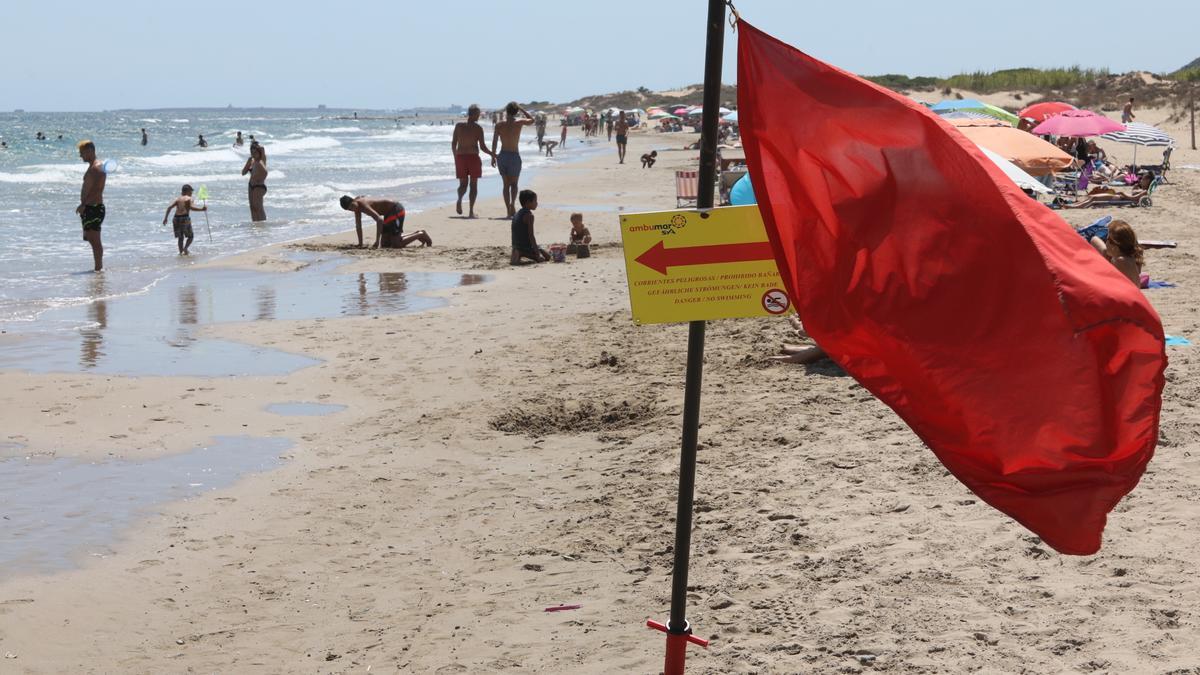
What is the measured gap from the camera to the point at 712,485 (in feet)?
20.2

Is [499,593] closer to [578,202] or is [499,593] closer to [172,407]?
[172,407]

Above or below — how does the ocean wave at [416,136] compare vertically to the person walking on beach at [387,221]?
above

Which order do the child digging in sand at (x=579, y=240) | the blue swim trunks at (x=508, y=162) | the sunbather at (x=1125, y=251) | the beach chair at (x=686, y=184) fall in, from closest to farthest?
the sunbather at (x=1125, y=251) → the child digging in sand at (x=579, y=240) → the blue swim trunks at (x=508, y=162) → the beach chair at (x=686, y=184)

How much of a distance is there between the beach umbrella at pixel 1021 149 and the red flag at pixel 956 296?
12.6m

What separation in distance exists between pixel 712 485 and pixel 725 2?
3.33m

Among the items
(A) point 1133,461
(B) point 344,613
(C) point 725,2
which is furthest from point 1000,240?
(B) point 344,613

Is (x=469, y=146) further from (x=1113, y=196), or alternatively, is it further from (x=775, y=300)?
(x=775, y=300)

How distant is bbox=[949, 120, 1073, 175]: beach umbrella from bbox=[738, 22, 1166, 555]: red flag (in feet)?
41.5

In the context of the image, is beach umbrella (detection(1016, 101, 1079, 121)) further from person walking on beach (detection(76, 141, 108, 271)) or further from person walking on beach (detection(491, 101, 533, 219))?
person walking on beach (detection(76, 141, 108, 271))

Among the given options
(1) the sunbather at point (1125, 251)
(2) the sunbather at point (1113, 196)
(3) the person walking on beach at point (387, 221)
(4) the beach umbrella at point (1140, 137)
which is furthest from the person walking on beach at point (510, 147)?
(4) the beach umbrella at point (1140, 137)

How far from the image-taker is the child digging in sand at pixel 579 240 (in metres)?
15.1

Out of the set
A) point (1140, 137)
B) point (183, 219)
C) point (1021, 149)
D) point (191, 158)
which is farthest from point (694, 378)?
point (191, 158)

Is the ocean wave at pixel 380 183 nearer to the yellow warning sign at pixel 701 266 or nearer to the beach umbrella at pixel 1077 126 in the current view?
the beach umbrella at pixel 1077 126

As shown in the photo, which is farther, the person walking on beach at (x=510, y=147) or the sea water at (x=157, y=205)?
the person walking on beach at (x=510, y=147)
